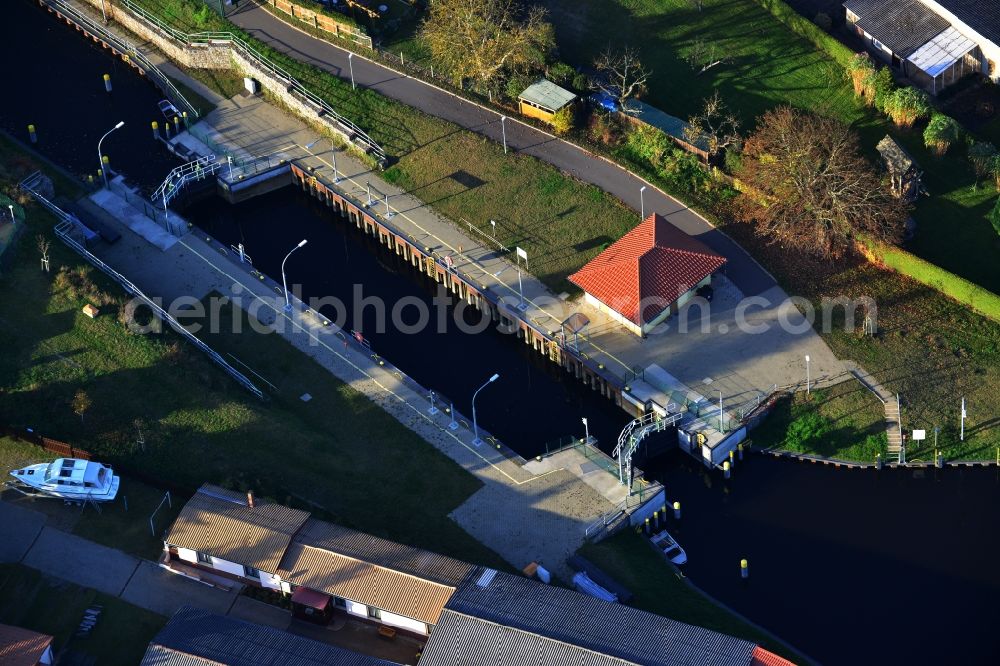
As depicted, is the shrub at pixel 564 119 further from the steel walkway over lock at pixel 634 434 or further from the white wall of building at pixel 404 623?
the white wall of building at pixel 404 623

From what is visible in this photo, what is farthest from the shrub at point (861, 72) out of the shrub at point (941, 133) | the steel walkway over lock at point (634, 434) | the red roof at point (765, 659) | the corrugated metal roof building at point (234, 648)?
the corrugated metal roof building at point (234, 648)

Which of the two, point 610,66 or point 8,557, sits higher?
point 610,66

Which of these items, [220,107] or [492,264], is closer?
[492,264]

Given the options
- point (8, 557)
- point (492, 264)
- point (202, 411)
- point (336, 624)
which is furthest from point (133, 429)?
point (492, 264)

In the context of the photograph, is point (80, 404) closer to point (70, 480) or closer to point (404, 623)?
point (70, 480)

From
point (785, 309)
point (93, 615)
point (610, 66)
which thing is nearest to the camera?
point (93, 615)

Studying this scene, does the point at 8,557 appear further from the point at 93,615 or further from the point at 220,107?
the point at 220,107
